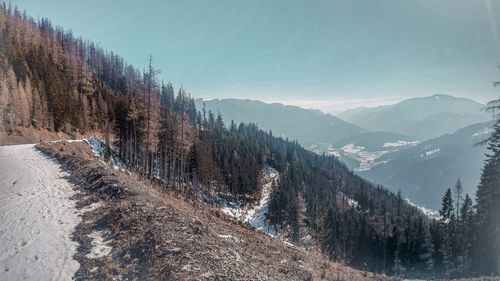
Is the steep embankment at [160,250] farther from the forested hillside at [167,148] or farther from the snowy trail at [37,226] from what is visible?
the forested hillside at [167,148]

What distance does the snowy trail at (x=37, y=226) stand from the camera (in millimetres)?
8781

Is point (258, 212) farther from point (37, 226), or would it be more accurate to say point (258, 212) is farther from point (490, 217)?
point (37, 226)

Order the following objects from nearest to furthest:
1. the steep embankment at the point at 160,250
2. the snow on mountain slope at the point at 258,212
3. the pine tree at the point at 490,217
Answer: the steep embankment at the point at 160,250, the pine tree at the point at 490,217, the snow on mountain slope at the point at 258,212

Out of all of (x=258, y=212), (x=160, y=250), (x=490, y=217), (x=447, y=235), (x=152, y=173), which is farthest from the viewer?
(x=258, y=212)

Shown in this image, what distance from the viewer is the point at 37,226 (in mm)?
11883

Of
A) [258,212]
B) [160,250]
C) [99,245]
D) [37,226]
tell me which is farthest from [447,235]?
[37,226]

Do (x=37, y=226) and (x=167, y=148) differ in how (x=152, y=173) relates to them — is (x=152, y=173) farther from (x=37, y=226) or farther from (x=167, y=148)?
(x=37, y=226)

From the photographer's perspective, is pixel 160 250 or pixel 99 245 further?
pixel 99 245

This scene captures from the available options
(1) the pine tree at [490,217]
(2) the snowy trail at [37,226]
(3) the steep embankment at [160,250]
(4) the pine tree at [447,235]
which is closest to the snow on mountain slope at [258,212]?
(1) the pine tree at [490,217]

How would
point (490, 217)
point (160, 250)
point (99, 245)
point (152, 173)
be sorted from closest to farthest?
point (160, 250) → point (99, 245) → point (490, 217) → point (152, 173)

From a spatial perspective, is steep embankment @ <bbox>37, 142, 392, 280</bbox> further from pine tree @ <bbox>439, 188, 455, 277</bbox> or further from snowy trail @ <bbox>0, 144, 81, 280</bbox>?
pine tree @ <bbox>439, 188, 455, 277</bbox>

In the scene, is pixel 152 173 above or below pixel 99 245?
below

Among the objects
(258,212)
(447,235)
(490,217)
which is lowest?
(447,235)

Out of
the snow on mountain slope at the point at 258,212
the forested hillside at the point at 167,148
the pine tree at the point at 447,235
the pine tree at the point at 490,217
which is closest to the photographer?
the pine tree at the point at 490,217
